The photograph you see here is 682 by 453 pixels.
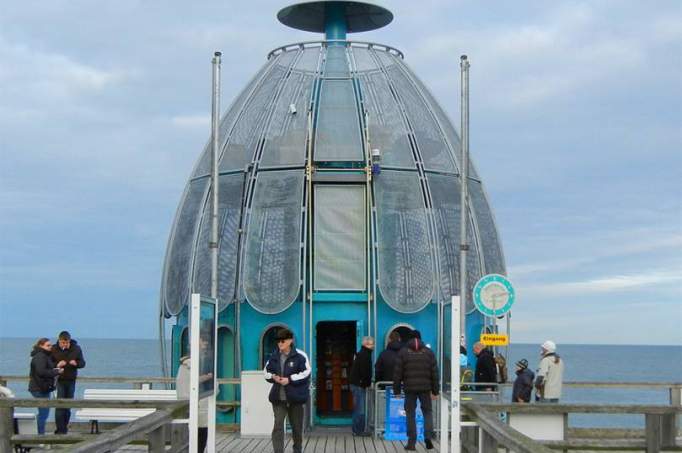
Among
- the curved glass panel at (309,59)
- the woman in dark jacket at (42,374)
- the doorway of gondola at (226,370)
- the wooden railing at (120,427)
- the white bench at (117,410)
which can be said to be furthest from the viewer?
the curved glass panel at (309,59)

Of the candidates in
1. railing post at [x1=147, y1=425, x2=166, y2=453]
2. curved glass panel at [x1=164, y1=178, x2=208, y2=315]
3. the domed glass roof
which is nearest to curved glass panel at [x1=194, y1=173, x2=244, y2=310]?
the domed glass roof

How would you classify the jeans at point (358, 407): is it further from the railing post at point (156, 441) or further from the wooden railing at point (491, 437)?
the railing post at point (156, 441)

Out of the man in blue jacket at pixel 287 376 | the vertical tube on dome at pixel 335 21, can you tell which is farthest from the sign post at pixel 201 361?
the vertical tube on dome at pixel 335 21

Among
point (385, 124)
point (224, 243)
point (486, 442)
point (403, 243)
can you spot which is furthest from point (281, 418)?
point (385, 124)

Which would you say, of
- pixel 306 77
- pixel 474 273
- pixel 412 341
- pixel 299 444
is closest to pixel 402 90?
pixel 306 77

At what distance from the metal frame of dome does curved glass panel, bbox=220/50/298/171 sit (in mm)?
1619

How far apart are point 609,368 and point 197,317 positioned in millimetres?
146390

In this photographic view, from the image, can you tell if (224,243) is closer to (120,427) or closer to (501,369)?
(501,369)

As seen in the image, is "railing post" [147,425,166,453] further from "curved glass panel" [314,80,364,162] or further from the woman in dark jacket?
"curved glass panel" [314,80,364,162]

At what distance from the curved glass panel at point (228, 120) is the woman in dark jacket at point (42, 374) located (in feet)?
23.0

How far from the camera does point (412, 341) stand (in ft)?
58.3

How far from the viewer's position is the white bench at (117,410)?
1911 centimetres

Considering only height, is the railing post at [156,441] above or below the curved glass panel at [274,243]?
below

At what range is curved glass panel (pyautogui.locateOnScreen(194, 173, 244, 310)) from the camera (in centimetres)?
2323
